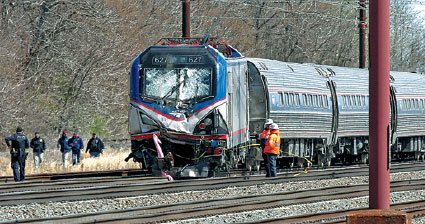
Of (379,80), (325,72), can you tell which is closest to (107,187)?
(379,80)

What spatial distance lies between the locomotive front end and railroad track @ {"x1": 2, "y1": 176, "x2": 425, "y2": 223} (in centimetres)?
339

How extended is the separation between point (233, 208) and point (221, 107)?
568 cm

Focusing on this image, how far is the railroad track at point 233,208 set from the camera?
1286 centimetres

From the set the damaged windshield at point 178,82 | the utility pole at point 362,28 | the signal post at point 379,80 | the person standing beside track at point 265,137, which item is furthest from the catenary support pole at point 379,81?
the utility pole at point 362,28

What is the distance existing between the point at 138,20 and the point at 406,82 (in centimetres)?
1673

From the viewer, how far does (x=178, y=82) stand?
20.1 meters

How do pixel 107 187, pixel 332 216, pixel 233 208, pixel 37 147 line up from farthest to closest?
pixel 37 147
pixel 107 187
pixel 233 208
pixel 332 216

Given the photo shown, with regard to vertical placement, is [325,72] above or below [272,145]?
above

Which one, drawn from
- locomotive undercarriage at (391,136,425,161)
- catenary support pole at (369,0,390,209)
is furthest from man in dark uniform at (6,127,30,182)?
locomotive undercarriage at (391,136,425,161)

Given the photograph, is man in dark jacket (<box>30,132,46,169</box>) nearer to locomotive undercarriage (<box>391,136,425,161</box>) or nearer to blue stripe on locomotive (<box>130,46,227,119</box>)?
blue stripe on locomotive (<box>130,46,227,119</box>)

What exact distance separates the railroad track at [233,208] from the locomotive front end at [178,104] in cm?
339

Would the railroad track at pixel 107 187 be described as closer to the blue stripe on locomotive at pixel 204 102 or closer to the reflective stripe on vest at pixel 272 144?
the reflective stripe on vest at pixel 272 144

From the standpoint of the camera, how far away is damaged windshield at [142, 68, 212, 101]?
20.1m

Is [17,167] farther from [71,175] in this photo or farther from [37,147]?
[37,147]
